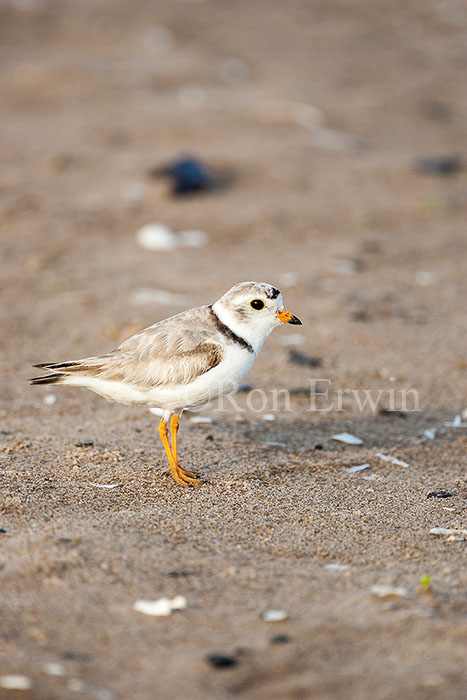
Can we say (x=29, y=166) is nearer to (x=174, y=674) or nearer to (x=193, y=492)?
(x=193, y=492)

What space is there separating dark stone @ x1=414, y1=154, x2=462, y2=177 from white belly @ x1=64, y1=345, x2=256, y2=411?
7.85 metres

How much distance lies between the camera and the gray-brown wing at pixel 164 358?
4.95 m

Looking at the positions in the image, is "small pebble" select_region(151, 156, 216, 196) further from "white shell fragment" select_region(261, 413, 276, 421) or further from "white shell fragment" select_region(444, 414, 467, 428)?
"white shell fragment" select_region(444, 414, 467, 428)

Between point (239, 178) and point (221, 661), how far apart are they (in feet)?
30.5

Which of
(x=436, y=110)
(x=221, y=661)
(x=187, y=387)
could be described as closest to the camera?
(x=221, y=661)

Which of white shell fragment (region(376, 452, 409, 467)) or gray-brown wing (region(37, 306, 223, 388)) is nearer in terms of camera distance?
gray-brown wing (region(37, 306, 223, 388))

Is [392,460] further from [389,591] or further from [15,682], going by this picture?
[15,682]

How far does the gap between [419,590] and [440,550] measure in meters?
0.56

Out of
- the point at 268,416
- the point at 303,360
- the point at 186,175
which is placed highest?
the point at 186,175

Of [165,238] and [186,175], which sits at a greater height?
[186,175]

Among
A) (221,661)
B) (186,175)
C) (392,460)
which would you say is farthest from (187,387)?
(186,175)

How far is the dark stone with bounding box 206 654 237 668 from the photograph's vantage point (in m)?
3.14

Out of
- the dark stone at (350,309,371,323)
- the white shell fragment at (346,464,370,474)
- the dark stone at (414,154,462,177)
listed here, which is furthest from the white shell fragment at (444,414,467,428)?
the dark stone at (414,154,462,177)

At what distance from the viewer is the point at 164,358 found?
197 inches
